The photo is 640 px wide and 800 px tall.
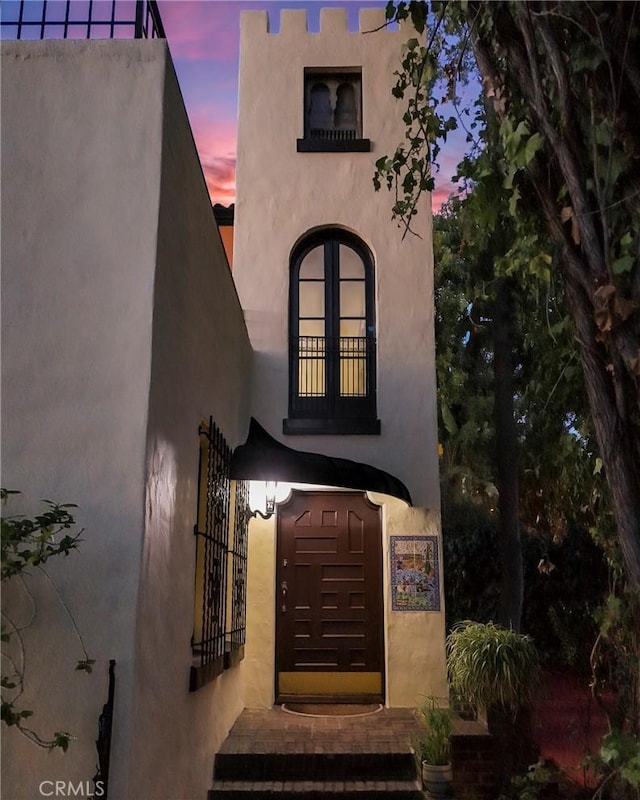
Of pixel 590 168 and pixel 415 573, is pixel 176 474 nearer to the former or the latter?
pixel 590 168

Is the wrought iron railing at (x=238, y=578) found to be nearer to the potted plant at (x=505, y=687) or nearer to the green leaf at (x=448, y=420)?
the potted plant at (x=505, y=687)

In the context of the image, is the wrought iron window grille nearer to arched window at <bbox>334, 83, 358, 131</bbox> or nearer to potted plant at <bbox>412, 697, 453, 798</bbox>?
potted plant at <bbox>412, 697, 453, 798</bbox>

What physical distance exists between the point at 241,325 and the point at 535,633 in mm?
6333

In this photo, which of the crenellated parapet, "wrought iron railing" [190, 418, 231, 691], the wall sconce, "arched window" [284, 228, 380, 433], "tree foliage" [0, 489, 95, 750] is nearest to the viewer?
"tree foliage" [0, 489, 95, 750]

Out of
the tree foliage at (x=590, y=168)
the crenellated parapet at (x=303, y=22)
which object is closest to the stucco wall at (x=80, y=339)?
the tree foliage at (x=590, y=168)

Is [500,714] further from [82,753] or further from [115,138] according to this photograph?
[115,138]

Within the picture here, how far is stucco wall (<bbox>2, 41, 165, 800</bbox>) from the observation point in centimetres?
303

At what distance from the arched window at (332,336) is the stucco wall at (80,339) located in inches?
165

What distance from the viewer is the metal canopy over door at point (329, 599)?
7.23m

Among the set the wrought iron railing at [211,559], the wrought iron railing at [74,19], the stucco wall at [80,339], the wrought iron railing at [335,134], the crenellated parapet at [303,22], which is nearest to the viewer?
the stucco wall at [80,339]

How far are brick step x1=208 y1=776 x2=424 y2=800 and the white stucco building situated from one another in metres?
0.25

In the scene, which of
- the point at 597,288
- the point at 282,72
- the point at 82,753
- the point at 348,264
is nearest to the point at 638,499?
the point at 597,288

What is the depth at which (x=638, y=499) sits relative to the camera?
2.69 meters

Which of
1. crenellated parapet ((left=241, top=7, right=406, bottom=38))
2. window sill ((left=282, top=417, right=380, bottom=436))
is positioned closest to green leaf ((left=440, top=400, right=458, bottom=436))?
window sill ((left=282, top=417, right=380, bottom=436))
